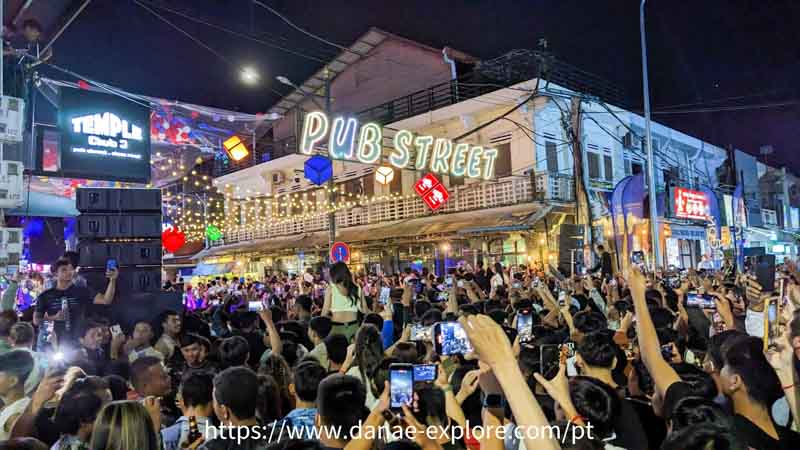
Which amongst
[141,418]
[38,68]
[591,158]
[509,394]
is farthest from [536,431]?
[591,158]

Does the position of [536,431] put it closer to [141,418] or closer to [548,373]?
[141,418]

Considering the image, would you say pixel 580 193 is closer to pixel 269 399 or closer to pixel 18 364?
pixel 269 399

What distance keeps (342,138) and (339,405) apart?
10.5 m

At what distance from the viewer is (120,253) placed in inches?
314

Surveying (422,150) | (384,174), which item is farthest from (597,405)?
(384,174)

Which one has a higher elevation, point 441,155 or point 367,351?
point 441,155

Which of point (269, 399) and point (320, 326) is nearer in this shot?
point (269, 399)

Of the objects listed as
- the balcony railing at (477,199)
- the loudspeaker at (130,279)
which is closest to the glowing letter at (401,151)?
the balcony railing at (477,199)

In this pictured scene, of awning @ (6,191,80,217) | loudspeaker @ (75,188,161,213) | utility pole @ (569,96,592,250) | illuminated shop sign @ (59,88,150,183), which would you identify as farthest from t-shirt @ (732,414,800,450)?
utility pole @ (569,96,592,250)

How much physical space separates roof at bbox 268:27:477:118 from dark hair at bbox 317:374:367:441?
66.5 ft

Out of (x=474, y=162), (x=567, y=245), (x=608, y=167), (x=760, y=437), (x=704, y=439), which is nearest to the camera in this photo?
(x=704, y=439)

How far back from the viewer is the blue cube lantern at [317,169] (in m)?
13.4

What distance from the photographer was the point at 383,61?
2553 cm

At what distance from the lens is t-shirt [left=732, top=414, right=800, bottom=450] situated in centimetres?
262
